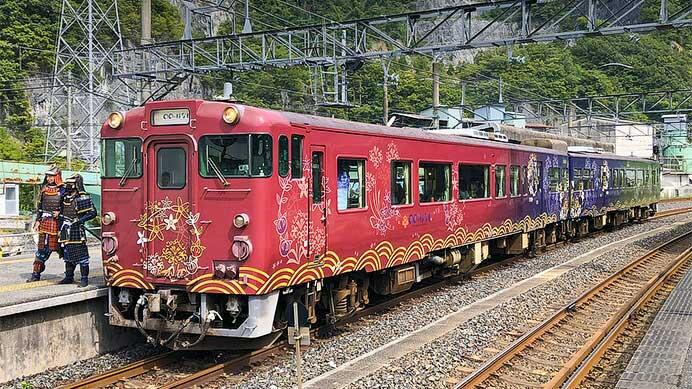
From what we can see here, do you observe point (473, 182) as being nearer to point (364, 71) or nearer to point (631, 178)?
point (631, 178)

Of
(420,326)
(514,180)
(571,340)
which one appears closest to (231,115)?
(420,326)

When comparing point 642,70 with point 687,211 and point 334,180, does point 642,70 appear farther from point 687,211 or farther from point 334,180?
point 334,180

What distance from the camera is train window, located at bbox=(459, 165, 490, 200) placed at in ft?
47.1

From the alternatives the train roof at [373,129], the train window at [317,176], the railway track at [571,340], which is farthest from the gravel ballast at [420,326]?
the train roof at [373,129]

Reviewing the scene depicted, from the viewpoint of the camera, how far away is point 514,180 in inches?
689

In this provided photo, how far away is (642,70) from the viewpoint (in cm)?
7369

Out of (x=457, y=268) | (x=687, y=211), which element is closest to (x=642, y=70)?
(x=687, y=211)

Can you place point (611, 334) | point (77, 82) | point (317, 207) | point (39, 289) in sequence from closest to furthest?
1. point (317, 207)
2. point (39, 289)
3. point (611, 334)
4. point (77, 82)

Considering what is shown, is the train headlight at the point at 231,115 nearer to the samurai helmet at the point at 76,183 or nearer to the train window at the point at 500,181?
the samurai helmet at the point at 76,183

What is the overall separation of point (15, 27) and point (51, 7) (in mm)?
3363

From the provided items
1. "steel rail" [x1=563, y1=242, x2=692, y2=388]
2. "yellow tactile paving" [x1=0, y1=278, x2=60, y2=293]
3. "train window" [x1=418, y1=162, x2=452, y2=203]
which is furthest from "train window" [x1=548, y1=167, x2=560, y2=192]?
"yellow tactile paving" [x1=0, y1=278, x2=60, y2=293]

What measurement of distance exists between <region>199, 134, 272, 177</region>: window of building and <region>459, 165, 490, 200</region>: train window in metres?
6.48

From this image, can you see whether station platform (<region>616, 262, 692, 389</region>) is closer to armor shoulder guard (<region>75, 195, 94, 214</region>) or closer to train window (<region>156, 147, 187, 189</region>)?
train window (<region>156, 147, 187, 189</region>)

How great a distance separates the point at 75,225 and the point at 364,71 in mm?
45370
